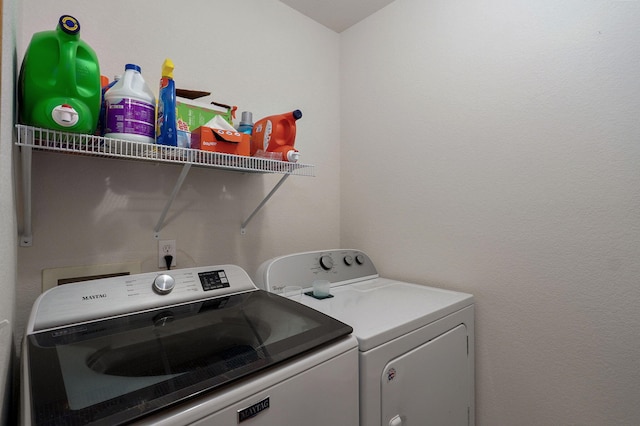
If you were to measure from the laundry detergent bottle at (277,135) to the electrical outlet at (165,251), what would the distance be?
58 cm

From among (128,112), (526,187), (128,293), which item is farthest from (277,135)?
(526,187)

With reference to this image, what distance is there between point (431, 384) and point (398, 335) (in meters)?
0.32

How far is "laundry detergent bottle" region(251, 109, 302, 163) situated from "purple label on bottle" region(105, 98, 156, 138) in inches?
19.3

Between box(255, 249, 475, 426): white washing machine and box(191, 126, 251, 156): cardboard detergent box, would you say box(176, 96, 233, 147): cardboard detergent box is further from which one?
box(255, 249, 475, 426): white washing machine

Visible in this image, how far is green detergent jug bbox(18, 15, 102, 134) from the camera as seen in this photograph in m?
0.80

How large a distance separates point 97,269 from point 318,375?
1026 mm

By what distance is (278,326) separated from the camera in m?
0.97

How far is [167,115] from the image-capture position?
105 cm

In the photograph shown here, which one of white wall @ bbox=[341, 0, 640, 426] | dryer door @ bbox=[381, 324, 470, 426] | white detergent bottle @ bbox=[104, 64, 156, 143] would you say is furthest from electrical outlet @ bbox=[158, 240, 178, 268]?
white wall @ bbox=[341, 0, 640, 426]

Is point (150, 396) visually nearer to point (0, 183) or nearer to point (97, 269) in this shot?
point (0, 183)

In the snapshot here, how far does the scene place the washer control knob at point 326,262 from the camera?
1598 millimetres

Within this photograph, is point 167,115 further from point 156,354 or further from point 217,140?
point 156,354

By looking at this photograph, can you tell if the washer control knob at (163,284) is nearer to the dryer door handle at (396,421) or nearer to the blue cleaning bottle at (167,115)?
the blue cleaning bottle at (167,115)

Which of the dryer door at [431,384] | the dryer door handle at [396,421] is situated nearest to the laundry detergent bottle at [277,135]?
the dryer door at [431,384]
